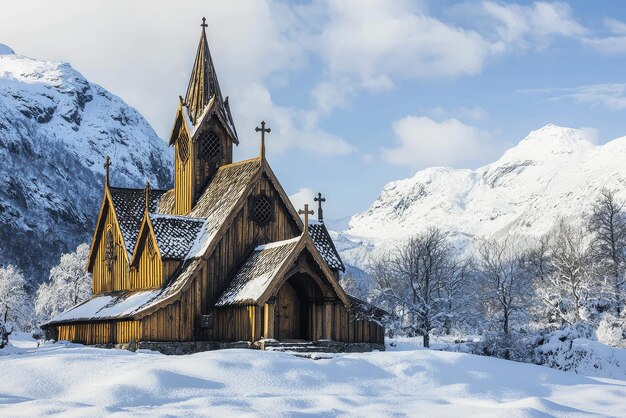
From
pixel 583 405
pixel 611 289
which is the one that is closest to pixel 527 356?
pixel 583 405

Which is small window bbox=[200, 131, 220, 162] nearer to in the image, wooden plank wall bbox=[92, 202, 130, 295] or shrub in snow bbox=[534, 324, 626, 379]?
wooden plank wall bbox=[92, 202, 130, 295]

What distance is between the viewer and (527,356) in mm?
31172

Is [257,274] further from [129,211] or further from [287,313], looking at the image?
[129,211]

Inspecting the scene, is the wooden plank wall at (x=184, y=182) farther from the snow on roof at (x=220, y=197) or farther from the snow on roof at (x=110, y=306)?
the snow on roof at (x=110, y=306)

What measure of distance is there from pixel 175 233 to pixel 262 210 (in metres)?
3.59

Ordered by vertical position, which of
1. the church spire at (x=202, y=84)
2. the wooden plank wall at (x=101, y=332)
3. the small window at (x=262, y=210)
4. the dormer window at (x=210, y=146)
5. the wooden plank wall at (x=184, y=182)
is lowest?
the wooden plank wall at (x=101, y=332)

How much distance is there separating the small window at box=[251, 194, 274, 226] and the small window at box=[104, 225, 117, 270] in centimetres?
851

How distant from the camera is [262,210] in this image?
1443 inches

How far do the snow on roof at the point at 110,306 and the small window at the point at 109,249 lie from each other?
5.23 ft

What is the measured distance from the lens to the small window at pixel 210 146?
40.5 metres

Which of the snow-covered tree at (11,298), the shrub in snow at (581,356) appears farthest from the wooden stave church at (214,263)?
the snow-covered tree at (11,298)

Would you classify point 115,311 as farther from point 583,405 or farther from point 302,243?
point 583,405

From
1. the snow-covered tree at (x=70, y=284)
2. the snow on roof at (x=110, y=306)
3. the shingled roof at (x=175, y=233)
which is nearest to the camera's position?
the snow on roof at (x=110, y=306)

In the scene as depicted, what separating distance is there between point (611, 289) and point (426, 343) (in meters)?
12.0
